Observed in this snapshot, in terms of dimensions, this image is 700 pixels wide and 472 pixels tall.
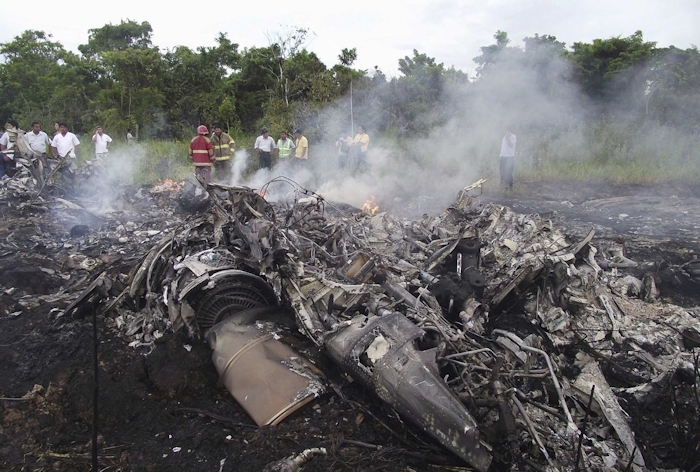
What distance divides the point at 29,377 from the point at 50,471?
1.39 meters

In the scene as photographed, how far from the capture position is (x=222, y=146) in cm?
1127

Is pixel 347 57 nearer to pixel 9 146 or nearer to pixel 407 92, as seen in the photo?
pixel 407 92

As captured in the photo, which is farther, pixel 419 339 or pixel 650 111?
pixel 650 111

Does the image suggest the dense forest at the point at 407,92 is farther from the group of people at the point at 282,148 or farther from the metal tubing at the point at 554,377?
the metal tubing at the point at 554,377

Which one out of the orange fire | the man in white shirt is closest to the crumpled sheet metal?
the orange fire

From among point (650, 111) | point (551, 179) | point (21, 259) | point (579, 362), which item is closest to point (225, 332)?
point (579, 362)

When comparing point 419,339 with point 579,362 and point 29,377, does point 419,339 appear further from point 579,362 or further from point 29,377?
point 29,377

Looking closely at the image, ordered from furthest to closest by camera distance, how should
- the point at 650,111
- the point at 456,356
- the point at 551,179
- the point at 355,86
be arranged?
the point at 355,86, the point at 650,111, the point at 551,179, the point at 456,356

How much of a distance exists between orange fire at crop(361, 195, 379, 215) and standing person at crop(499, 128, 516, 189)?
11.5ft

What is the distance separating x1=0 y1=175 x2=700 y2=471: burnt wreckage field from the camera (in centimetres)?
281

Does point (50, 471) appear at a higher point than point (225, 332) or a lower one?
lower

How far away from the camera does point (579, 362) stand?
3.85m

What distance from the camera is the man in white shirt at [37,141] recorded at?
37.5 ft

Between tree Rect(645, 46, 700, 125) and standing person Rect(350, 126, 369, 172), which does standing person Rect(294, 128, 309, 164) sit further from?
tree Rect(645, 46, 700, 125)
